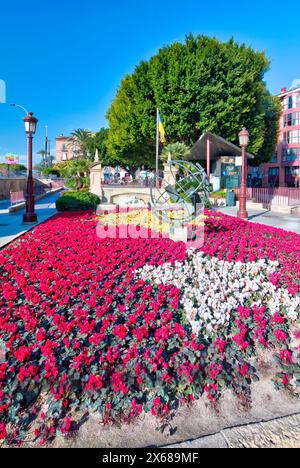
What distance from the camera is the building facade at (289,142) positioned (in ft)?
149

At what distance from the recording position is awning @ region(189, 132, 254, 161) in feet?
65.9

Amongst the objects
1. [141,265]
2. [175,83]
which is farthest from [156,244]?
[175,83]

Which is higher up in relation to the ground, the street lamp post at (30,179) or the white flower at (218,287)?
the street lamp post at (30,179)

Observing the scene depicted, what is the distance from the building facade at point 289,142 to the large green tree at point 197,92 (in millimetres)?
22981

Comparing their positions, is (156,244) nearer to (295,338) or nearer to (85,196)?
(295,338)

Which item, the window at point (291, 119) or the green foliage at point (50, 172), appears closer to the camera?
the window at point (291, 119)

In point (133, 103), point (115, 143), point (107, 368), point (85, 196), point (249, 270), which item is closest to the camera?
point (107, 368)

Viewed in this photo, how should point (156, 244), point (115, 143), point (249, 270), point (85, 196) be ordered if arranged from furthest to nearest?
1. point (115, 143)
2. point (85, 196)
3. point (156, 244)
4. point (249, 270)

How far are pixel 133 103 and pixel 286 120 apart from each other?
107 ft

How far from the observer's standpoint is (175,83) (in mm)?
22359

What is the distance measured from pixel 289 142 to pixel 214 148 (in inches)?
1224

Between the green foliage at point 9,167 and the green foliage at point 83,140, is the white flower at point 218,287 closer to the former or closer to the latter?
the green foliage at point 9,167

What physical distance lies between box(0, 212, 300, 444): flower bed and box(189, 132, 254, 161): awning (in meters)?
16.1

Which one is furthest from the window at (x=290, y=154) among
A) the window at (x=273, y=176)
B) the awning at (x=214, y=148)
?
the awning at (x=214, y=148)
